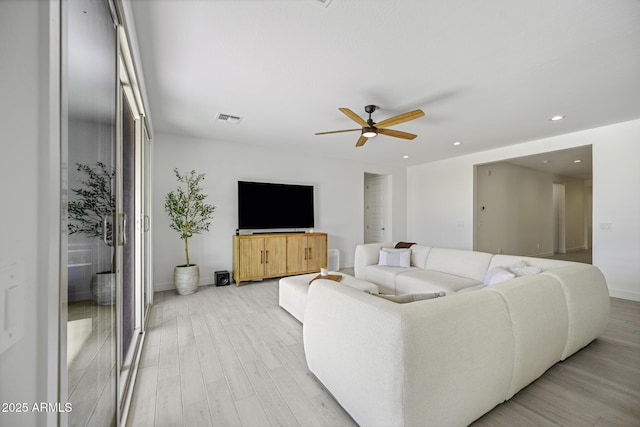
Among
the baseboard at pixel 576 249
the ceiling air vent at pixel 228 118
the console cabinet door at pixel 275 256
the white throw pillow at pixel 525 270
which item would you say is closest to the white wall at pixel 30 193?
the white throw pillow at pixel 525 270

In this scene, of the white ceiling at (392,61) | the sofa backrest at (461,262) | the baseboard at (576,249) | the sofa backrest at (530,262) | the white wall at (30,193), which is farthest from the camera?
the baseboard at (576,249)

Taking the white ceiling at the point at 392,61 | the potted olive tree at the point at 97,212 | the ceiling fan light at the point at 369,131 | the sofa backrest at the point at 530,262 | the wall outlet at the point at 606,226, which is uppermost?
the white ceiling at the point at 392,61

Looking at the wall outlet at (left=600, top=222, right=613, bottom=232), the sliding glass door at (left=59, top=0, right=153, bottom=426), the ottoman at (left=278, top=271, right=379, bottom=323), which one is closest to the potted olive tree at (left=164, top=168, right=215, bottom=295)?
the ottoman at (left=278, top=271, right=379, bottom=323)

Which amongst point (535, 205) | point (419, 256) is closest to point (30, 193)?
point (419, 256)

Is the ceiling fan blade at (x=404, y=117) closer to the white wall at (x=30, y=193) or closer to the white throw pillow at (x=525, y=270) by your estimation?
the white throw pillow at (x=525, y=270)

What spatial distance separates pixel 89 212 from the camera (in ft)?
3.35

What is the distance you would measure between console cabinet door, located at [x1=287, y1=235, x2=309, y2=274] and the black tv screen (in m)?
0.37

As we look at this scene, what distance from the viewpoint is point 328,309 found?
5.11 ft

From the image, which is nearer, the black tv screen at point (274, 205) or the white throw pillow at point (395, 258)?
the white throw pillow at point (395, 258)

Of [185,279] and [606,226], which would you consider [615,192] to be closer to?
[606,226]

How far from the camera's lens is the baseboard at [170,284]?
3.89m

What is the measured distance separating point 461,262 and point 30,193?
3.74 m

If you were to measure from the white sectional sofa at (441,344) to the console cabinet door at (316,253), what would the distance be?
2.97m

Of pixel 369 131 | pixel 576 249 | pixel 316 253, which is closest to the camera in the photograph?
pixel 369 131
